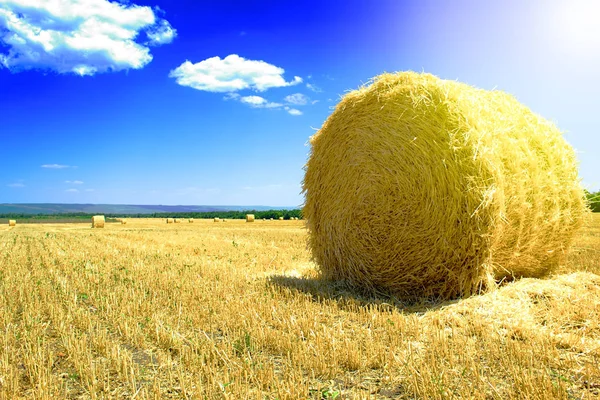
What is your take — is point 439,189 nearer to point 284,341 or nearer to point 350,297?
point 350,297

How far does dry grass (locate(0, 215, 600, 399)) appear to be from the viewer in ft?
9.77

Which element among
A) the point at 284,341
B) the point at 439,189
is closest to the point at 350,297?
the point at 439,189

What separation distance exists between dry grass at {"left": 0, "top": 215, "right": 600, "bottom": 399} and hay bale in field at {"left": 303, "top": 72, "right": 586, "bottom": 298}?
41cm

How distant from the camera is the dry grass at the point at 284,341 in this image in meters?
2.98

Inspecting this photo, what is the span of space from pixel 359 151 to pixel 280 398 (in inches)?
160

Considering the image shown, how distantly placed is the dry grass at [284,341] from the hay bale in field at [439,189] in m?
0.41

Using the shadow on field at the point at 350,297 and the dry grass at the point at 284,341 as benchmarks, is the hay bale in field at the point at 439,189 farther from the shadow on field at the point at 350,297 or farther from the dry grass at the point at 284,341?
the dry grass at the point at 284,341

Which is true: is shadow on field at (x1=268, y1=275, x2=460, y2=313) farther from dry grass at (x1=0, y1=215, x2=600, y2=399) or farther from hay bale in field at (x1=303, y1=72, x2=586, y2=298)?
hay bale in field at (x1=303, y1=72, x2=586, y2=298)

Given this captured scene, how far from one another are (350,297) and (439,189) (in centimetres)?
170

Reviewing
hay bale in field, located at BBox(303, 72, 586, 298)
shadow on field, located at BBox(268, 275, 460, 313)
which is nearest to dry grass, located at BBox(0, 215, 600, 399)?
shadow on field, located at BBox(268, 275, 460, 313)

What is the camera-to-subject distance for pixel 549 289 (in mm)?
5648

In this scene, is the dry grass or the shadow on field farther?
the shadow on field

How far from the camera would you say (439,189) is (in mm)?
5473

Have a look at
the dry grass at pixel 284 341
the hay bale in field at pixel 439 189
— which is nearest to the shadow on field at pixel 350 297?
the dry grass at pixel 284 341
